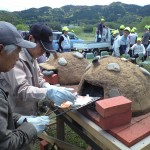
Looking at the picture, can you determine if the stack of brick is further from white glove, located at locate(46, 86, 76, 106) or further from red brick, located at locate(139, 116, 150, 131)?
white glove, located at locate(46, 86, 76, 106)

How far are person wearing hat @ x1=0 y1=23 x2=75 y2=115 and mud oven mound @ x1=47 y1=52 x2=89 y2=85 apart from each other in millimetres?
1077

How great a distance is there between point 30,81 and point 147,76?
138 centimetres

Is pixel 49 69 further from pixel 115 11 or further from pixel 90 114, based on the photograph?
pixel 115 11

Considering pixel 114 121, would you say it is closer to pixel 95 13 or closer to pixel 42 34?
pixel 42 34

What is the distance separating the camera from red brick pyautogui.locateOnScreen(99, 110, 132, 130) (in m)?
2.13

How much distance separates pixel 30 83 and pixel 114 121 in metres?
0.98

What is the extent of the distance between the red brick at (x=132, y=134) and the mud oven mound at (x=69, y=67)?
5.52 ft

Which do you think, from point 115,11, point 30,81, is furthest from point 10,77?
point 115,11

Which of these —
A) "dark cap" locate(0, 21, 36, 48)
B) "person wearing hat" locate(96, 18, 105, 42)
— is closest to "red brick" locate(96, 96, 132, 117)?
"dark cap" locate(0, 21, 36, 48)

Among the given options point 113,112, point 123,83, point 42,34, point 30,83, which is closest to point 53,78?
point 30,83

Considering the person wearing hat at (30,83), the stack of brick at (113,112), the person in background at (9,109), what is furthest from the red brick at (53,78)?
the person in background at (9,109)

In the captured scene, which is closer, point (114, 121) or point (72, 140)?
point (114, 121)

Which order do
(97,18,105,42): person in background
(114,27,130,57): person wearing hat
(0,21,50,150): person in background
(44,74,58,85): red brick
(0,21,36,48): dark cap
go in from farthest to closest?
1. (97,18,105,42): person in background
2. (114,27,130,57): person wearing hat
3. (44,74,58,85): red brick
4. (0,21,36,48): dark cap
5. (0,21,50,150): person in background

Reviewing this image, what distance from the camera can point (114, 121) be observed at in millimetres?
2146
